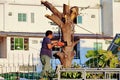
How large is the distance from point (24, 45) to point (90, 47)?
6.38m

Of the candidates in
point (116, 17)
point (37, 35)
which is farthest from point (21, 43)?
point (116, 17)

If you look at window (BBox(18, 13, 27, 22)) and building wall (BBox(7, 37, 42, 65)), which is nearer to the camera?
building wall (BBox(7, 37, 42, 65))

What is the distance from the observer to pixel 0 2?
151 feet

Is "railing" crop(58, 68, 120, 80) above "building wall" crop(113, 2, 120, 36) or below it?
below

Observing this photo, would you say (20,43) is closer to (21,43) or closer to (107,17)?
(21,43)


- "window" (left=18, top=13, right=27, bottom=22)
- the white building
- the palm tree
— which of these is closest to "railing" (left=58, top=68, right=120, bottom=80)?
the palm tree

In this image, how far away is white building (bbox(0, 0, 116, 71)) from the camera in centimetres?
4409

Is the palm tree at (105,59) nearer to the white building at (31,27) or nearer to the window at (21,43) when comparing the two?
the white building at (31,27)

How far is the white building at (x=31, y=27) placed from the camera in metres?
44.1

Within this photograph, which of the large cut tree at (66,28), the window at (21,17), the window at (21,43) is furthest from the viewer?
the window at (21,17)

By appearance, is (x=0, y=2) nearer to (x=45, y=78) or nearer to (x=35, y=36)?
(x=35, y=36)

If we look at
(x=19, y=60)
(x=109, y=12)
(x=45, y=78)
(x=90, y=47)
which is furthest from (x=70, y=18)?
(x=109, y=12)

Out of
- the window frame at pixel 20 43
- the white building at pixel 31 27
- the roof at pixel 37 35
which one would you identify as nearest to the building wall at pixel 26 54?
the white building at pixel 31 27

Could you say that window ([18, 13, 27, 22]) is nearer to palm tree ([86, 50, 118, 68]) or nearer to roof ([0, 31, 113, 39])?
roof ([0, 31, 113, 39])
